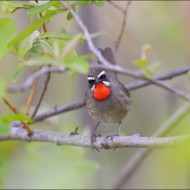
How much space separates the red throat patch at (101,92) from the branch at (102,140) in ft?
2.05

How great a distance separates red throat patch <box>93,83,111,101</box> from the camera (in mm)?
3410

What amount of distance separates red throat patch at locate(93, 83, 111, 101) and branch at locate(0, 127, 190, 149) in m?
0.62

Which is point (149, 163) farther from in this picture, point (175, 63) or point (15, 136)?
point (15, 136)

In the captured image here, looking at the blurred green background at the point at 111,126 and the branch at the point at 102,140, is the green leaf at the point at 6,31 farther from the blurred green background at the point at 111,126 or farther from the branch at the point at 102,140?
the blurred green background at the point at 111,126

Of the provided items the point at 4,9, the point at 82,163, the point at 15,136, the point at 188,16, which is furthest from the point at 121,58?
the point at 4,9

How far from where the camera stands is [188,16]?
414 centimetres

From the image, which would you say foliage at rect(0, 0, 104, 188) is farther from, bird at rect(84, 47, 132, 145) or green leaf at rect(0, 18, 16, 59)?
bird at rect(84, 47, 132, 145)

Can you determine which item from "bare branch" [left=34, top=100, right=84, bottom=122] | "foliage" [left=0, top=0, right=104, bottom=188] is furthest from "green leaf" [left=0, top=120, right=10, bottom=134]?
"bare branch" [left=34, top=100, right=84, bottom=122]

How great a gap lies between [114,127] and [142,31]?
0.99 m

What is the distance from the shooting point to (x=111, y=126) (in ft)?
17.4

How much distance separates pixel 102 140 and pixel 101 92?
37.3 inches

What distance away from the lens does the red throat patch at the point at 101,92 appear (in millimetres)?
Answer: 3410

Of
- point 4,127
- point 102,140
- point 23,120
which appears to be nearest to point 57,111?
point 102,140

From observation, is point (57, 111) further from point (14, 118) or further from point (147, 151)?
point (14, 118)
